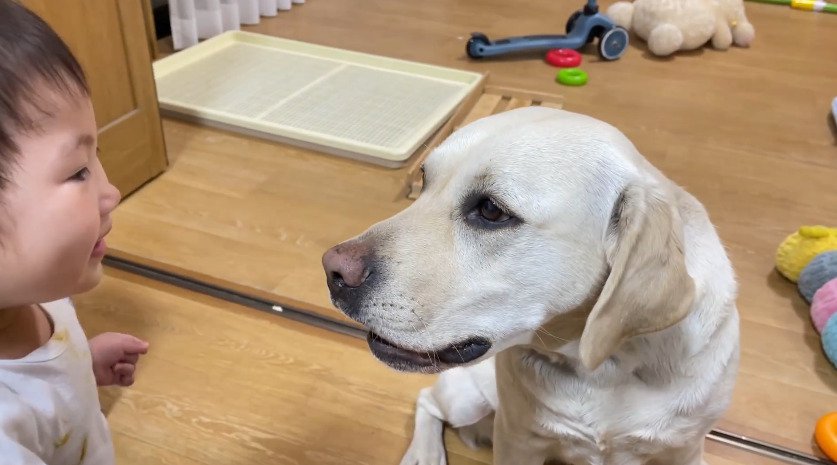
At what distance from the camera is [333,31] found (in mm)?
3158

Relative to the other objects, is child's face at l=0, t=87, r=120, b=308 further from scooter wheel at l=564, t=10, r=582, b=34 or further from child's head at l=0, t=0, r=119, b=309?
scooter wheel at l=564, t=10, r=582, b=34

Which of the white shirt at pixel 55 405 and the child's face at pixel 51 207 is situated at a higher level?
the child's face at pixel 51 207

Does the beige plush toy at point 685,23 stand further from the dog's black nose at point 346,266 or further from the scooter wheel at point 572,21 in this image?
the dog's black nose at point 346,266

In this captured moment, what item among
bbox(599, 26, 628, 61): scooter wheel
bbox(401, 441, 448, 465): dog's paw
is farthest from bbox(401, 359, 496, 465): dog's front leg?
bbox(599, 26, 628, 61): scooter wheel

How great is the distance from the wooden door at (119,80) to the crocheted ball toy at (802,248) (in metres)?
1.66

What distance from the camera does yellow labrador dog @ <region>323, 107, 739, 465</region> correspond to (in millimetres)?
879

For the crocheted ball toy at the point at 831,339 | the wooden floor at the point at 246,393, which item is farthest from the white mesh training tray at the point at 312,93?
the crocheted ball toy at the point at 831,339

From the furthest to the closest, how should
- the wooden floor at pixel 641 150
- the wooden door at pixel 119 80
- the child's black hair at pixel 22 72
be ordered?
the wooden door at pixel 119 80 → the wooden floor at pixel 641 150 → the child's black hair at pixel 22 72

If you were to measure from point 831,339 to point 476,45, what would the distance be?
5.67ft

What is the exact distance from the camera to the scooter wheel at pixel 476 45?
2.88 m

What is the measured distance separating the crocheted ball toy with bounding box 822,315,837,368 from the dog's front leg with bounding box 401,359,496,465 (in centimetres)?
75

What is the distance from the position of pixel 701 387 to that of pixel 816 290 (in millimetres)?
856

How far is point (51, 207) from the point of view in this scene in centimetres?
85

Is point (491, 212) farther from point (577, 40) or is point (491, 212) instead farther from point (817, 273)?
point (577, 40)
